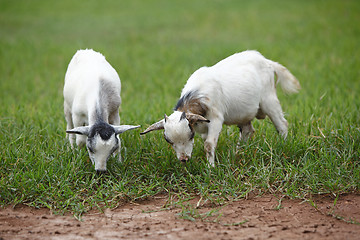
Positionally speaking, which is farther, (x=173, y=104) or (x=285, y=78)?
(x=173, y=104)

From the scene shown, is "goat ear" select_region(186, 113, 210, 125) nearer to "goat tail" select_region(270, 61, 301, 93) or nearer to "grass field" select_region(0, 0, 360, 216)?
"grass field" select_region(0, 0, 360, 216)

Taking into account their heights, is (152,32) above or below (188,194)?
above

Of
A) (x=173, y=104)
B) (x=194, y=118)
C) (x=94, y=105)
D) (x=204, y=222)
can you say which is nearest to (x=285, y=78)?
(x=194, y=118)

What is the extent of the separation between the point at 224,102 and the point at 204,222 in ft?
5.95

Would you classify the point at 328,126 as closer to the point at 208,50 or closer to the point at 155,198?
the point at 155,198

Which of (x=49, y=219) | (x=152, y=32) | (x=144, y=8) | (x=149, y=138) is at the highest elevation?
(x=144, y=8)

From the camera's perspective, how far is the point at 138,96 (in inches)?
388

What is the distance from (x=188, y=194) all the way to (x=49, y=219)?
4.87 ft

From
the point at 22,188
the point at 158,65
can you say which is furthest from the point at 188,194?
the point at 158,65

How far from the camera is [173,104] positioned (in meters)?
8.38

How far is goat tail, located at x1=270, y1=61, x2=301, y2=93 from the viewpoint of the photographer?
668 centimetres

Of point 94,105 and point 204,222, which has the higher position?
point 94,105

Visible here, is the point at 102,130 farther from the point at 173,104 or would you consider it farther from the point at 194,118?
the point at 173,104

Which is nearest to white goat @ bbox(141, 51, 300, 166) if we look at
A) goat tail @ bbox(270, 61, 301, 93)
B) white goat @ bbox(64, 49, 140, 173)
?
goat tail @ bbox(270, 61, 301, 93)
